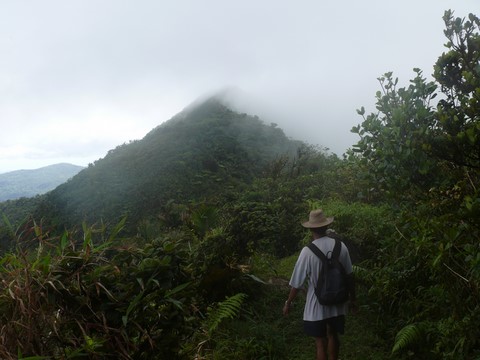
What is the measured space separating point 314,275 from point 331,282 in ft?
0.56

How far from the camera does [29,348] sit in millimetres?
2523

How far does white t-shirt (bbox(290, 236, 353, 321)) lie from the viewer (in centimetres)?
389

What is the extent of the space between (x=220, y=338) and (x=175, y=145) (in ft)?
85.2

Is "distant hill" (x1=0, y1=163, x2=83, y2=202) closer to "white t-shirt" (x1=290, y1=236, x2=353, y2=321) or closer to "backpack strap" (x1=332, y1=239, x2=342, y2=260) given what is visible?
"white t-shirt" (x1=290, y1=236, x2=353, y2=321)

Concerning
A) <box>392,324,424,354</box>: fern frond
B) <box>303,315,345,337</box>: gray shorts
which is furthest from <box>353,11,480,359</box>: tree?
<box>303,315,345,337</box>: gray shorts

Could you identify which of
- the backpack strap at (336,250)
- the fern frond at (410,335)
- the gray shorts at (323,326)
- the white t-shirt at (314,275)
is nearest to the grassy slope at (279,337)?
the fern frond at (410,335)

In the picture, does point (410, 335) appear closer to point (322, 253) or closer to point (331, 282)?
point (331, 282)

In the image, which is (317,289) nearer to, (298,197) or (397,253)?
(397,253)

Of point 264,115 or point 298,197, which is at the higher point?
point 264,115

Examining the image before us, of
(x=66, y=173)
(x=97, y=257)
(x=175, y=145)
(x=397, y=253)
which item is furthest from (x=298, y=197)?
(x=66, y=173)

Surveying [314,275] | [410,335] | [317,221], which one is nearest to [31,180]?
[317,221]

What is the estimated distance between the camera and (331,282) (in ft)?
12.5

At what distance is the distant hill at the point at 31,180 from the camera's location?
97.6m

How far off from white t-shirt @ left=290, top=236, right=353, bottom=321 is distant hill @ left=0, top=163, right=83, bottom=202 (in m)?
94.5
